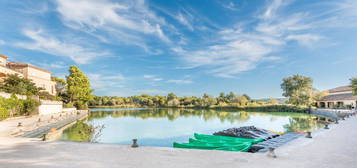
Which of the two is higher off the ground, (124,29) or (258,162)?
(124,29)

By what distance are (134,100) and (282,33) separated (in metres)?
53.4

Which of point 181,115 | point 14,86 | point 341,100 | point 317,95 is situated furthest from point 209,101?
point 14,86

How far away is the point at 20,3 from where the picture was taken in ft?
38.9

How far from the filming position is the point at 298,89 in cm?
3281

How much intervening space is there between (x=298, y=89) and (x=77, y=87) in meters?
39.8

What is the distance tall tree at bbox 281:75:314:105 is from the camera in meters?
29.1

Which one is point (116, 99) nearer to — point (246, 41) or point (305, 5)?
point (246, 41)

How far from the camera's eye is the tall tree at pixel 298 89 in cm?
2914

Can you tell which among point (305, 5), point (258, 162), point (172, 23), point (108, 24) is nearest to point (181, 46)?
point (172, 23)

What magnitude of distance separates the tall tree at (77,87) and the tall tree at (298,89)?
1443 inches

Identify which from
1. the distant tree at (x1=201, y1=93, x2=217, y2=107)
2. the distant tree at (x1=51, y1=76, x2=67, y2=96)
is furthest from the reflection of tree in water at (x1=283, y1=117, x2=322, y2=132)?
the distant tree at (x1=51, y1=76, x2=67, y2=96)

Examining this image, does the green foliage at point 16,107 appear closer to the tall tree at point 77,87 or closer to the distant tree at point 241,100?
the tall tree at point 77,87

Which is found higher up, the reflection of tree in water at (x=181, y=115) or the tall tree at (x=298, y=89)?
the tall tree at (x=298, y=89)

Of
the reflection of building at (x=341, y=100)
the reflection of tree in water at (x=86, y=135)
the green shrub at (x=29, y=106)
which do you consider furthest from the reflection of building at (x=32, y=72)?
the reflection of building at (x=341, y=100)
